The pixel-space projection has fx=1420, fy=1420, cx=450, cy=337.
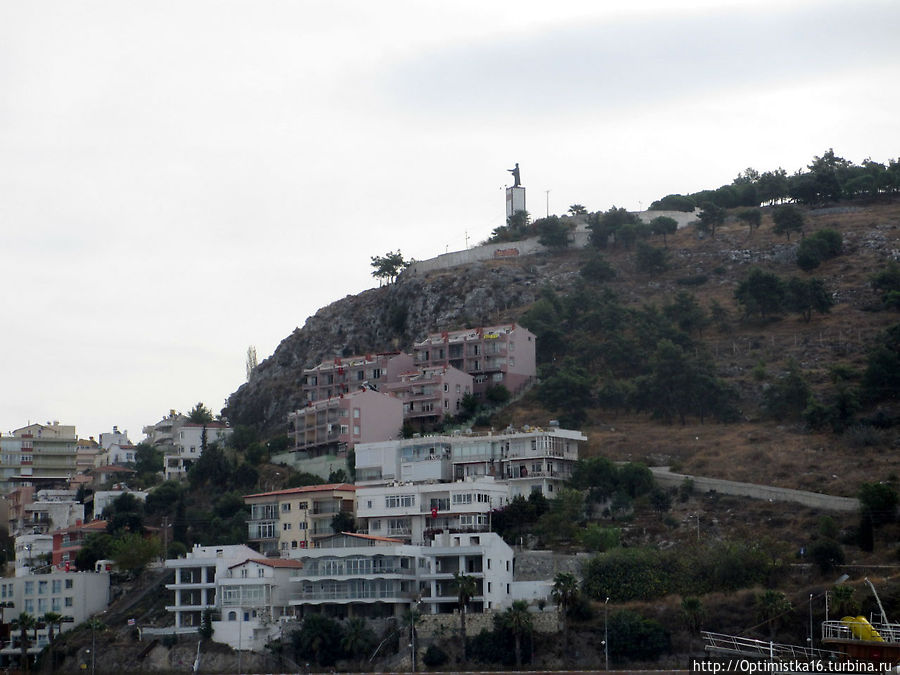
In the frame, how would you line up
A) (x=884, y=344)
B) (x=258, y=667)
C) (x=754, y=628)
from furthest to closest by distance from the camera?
(x=884, y=344) < (x=258, y=667) < (x=754, y=628)

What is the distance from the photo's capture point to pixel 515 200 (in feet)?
566

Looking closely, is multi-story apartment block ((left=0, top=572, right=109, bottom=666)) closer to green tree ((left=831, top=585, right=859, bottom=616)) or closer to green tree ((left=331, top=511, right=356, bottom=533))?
green tree ((left=331, top=511, right=356, bottom=533))

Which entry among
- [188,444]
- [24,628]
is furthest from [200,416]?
[24,628]

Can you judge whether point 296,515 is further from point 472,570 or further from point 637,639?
point 637,639

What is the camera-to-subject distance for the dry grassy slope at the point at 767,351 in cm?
10112

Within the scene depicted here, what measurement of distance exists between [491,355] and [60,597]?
147 feet

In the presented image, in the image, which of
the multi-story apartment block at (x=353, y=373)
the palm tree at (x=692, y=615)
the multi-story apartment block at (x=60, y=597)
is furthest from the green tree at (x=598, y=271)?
the palm tree at (x=692, y=615)

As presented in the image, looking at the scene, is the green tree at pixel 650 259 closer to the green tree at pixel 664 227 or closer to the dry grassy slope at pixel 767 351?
the dry grassy slope at pixel 767 351

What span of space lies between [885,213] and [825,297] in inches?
1115

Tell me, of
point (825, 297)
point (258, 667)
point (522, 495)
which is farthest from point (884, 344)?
point (258, 667)

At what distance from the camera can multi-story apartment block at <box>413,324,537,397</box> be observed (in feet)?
422

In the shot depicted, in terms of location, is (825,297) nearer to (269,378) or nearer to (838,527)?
(838,527)

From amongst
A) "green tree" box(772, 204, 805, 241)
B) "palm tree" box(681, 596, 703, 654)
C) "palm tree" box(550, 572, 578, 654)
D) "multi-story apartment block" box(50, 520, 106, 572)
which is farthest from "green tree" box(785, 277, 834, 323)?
"multi-story apartment block" box(50, 520, 106, 572)

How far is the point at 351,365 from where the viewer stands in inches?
5394
